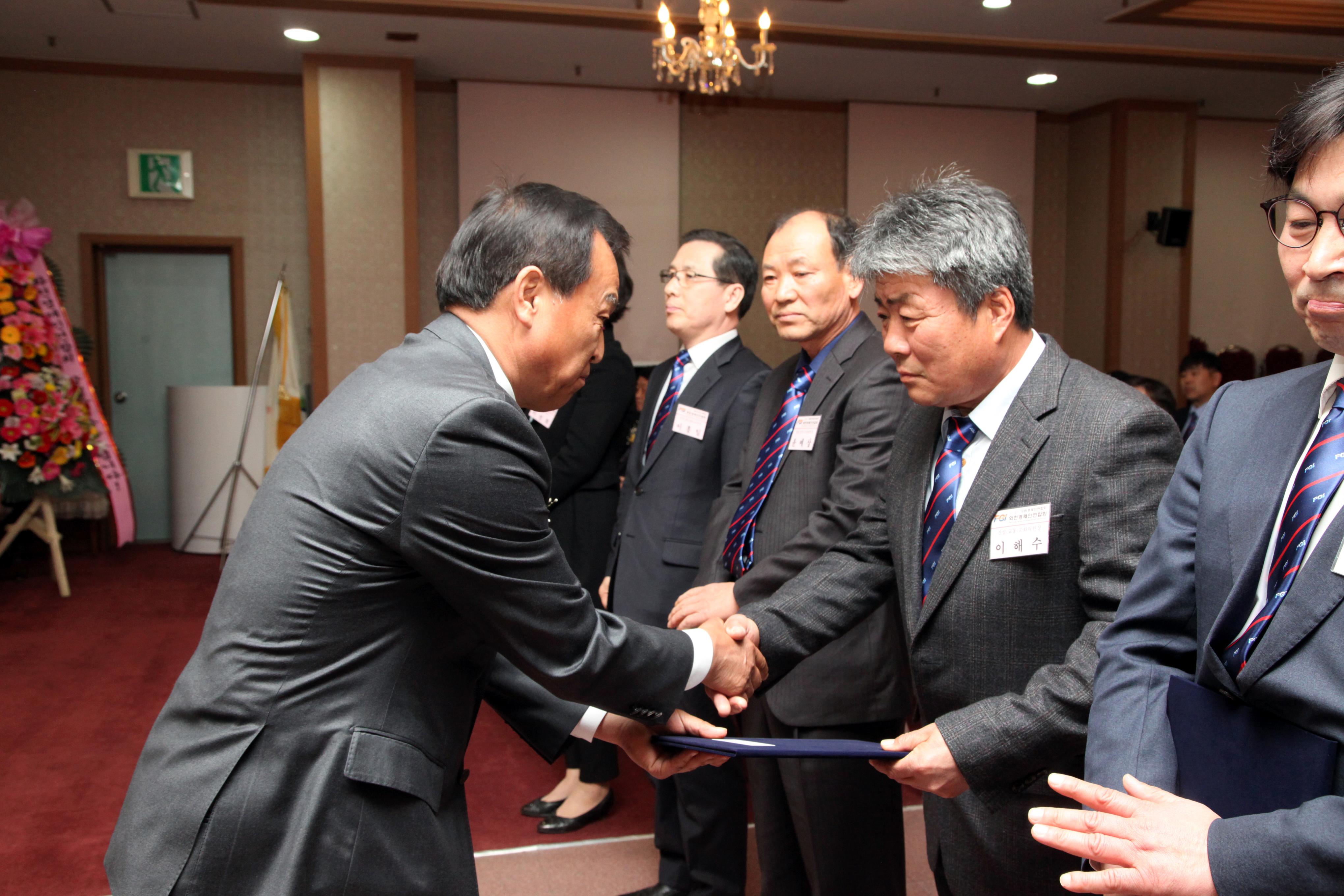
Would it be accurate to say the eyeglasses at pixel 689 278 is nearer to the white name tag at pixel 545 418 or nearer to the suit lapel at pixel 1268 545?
the white name tag at pixel 545 418

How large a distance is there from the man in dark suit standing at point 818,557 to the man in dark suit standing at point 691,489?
0.30m

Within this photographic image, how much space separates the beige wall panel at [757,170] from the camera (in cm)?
805

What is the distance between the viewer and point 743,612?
1.88 meters

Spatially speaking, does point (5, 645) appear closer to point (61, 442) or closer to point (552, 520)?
point (61, 442)

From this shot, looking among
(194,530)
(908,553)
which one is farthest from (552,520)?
(194,530)

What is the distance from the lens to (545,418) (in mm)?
3172

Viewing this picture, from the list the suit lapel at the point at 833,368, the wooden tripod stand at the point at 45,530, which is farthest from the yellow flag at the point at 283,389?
the suit lapel at the point at 833,368

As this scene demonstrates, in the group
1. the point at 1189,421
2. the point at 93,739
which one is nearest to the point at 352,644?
the point at 93,739

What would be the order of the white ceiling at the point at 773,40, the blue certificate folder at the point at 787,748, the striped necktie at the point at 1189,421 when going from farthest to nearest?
the white ceiling at the point at 773,40, the striped necktie at the point at 1189,421, the blue certificate folder at the point at 787,748

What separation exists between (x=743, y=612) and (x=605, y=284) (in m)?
0.71

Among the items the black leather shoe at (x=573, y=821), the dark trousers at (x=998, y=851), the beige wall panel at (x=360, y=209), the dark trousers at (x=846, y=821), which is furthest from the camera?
the beige wall panel at (x=360, y=209)

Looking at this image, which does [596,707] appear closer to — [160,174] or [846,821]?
[846,821]

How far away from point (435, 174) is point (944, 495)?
6.94 meters

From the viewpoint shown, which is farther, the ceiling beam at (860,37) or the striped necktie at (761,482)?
the ceiling beam at (860,37)
